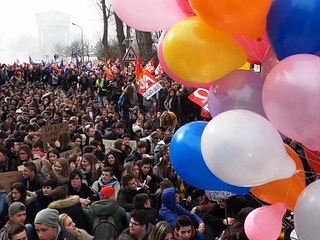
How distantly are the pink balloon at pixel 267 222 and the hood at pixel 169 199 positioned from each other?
2195 mm

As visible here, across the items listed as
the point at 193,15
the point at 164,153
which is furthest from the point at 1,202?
the point at 193,15

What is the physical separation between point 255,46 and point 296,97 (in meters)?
0.56

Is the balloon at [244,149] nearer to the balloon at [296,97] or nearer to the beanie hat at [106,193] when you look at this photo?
the balloon at [296,97]

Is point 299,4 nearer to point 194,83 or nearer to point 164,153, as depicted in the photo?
point 194,83

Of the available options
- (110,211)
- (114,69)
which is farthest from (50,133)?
(114,69)

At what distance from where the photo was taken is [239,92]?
3158mm

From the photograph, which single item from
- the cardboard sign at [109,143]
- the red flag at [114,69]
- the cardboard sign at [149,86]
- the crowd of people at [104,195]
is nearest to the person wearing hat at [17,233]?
the crowd of people at [104,195]

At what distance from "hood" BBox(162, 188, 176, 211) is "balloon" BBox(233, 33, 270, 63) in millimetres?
2505

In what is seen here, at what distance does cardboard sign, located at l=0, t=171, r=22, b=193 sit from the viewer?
626cm

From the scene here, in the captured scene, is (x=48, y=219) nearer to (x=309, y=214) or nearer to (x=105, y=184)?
(x=105, y=184)

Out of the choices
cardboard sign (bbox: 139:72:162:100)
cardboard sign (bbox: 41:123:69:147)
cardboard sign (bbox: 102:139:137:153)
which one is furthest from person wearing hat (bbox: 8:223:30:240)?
cardboard sign (bbox: 139:72:162:100)

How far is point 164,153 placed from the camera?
7.80 metres

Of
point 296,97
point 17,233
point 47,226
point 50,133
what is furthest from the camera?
point 50,133

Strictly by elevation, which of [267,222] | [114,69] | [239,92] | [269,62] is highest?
[269,62]
